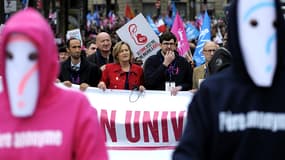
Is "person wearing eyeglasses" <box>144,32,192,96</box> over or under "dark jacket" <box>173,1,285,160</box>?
under

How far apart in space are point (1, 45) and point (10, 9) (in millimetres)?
22654

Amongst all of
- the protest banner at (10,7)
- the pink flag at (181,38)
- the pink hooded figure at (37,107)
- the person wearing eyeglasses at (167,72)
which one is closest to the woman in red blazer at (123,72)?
the person wearing eyeglasses at (167,72)

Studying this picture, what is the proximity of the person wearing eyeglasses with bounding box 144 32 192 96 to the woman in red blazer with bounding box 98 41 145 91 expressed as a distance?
107mm

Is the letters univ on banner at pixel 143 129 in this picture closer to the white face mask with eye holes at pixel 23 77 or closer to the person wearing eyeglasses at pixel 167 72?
the person wearing eyeglasses at pixel 167 72

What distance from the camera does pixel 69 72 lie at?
8094 millimetres

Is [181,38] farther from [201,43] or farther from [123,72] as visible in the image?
[123,72]

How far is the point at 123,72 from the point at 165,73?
1.53 feet

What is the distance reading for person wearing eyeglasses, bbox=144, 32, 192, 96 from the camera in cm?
781

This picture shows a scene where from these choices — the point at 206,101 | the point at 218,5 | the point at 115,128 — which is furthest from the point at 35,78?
the point at 218,5

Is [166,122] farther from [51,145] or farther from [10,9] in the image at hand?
[10,9]

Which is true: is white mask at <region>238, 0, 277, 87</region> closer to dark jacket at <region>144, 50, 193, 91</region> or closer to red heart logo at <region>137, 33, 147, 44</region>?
dark jacket at <region>144, 50, 193, 91</region>

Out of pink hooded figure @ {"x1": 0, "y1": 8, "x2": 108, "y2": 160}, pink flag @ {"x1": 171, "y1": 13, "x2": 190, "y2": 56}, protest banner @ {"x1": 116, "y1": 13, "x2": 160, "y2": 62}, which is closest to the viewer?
pink hooded figure @ {"x1": 0, "y1": 8, "x2": 108, "y2": 160}

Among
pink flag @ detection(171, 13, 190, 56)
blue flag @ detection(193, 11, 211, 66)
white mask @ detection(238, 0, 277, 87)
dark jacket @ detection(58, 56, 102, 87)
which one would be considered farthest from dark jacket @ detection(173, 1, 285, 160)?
pink flag @ detection(171, 13, 190, 56)

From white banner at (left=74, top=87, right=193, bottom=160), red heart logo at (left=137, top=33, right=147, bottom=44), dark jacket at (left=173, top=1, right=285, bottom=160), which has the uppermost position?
dark jacket at (left=173, top=1, right=285, bottom=160)
